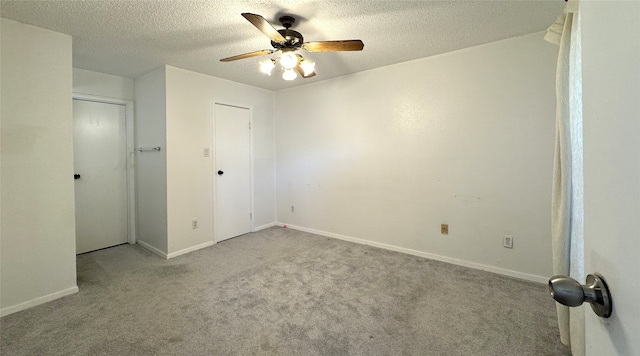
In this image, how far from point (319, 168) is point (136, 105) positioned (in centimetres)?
262

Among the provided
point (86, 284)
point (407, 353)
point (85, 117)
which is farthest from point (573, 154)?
point (85, 117)

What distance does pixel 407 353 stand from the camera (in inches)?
65.7

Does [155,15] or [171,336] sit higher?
[155,15]

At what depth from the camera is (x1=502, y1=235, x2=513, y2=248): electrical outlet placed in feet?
8.82

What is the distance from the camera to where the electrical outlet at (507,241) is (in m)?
2.69

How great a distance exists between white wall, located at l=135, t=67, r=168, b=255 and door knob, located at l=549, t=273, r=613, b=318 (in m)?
3.56

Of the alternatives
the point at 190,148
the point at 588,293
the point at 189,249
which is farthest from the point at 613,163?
the point at 189,249

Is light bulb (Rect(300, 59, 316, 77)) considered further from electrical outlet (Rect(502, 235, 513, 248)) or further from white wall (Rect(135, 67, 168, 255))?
electrical outlet (Rect(502, 235, 513, 248))

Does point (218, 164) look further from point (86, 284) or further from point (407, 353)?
point (407, 353)

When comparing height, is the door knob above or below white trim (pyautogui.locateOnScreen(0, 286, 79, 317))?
above

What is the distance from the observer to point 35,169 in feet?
7.29

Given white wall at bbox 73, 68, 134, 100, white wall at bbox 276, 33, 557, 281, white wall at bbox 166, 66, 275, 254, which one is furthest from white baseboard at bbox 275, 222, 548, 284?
white wall at bbox 73, 68, 134, 100

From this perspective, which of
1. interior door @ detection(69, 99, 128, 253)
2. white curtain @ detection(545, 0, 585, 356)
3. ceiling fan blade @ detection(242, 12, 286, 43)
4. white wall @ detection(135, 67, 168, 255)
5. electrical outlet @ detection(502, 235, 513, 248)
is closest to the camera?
white curtain @ detection(545, 0, 585, 356)

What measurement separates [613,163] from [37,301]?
3.47m
